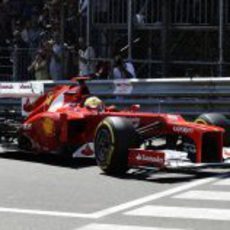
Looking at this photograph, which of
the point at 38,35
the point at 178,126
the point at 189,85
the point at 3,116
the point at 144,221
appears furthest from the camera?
the point at 38,35

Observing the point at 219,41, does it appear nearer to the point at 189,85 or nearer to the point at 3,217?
the point at 189,85

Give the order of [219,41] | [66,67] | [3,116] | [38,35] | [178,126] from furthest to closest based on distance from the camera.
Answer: [38,35] < [66,67] < [219,41] < [3,116] < [178,126]

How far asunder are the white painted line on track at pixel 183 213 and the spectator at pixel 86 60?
11.5 meters

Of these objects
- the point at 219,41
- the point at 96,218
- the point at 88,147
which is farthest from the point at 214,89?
the point at 96,218

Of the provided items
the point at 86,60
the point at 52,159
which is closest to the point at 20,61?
the point at 86,60

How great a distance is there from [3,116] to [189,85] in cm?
386

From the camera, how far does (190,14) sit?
798 inches

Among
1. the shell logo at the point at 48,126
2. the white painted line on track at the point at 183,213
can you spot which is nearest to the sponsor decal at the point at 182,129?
the shell logo at the point at 48,126

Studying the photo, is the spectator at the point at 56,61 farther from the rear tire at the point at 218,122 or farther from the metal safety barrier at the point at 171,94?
the rear tire at the point at 218,122

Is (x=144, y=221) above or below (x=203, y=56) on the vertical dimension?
below

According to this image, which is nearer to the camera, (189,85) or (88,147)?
(88,147)

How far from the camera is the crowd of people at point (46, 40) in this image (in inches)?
814

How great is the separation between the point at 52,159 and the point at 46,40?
8474mm

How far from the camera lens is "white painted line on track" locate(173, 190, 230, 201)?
9.90 m
